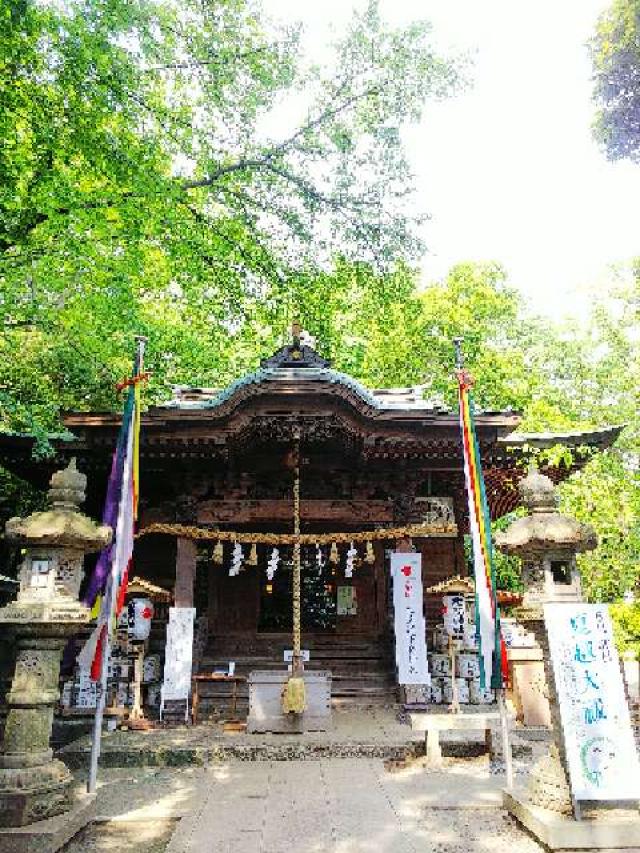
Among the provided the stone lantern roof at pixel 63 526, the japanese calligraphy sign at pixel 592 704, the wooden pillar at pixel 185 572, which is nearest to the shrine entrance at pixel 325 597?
the wooden pillar at pixel 185 572

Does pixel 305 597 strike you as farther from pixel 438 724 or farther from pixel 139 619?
pixel 438 724

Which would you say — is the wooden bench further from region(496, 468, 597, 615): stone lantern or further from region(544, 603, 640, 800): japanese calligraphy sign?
region(544, 603, 640, 800): japanese calligraphy sign

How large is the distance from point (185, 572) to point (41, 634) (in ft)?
18.0

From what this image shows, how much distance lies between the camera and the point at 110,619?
6266 millimetres

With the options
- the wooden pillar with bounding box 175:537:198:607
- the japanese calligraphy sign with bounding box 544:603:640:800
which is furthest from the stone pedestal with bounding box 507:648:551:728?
the wooden pillar with bounding box 175:537:198:607

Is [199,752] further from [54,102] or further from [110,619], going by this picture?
[54,102]

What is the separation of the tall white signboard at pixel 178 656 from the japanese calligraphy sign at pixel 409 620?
382cm

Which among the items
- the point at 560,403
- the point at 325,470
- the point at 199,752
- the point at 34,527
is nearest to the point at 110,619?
the point at 34,527

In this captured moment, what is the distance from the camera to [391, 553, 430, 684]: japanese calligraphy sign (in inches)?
394

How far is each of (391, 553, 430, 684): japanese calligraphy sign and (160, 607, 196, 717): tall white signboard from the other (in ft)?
12.5

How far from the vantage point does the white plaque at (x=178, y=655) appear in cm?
952

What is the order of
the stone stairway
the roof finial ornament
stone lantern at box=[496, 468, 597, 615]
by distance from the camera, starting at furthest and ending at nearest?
the roof finial ornament → the stone stairway → stone lantern at box=[496, 468, 597, 615]

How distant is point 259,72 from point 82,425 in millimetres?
8123

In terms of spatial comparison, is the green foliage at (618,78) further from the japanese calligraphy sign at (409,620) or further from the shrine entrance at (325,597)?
the shrine entrance at (325,597)
